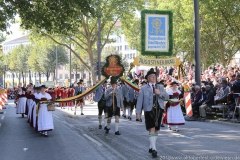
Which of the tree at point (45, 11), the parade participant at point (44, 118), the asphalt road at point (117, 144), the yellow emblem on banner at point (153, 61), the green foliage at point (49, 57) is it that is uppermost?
the green foliage at point (49, 57)

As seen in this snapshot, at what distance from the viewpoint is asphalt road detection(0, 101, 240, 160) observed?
10797 millimetres

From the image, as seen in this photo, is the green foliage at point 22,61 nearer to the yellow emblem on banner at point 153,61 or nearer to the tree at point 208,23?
the tree at point 208,23

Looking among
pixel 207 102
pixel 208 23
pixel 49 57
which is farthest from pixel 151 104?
→ pixel 49 57

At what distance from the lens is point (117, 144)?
12.7 m

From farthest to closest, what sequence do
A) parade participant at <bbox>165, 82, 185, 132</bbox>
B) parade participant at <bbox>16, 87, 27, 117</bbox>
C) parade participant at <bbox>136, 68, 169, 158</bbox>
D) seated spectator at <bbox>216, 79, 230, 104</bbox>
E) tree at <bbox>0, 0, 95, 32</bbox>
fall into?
parade participant at <bbox>16, 87, 27, 117</bbox>, tree at <bbox>0, 0, 95, 32</bbox>, seated spectator at <bbox>216, 79, 230, 104</bbox>, parade participant at <bbox>165, 82, 185, 132</bbox>, parade participant at <bbox>136, 68, 169, 158</bbox>

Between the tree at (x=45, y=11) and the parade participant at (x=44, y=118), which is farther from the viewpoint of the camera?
the tree at (x=45, y=11)

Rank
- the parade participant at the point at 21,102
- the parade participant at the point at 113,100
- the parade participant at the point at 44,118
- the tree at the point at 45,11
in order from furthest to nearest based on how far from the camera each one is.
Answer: the parade participant at the point at 21,102
the tree at the point at 45,11
the parade participant at the point at 113,100
the parade participant at the point at 44,118

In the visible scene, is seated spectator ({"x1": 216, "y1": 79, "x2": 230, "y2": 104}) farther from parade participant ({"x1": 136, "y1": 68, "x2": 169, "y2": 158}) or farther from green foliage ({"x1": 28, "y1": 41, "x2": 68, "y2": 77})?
green foliage ({"x1": 28, "y1": 41, "x2": 68, "y2": 77})

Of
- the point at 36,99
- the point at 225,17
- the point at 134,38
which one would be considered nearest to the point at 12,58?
the point at 134,38

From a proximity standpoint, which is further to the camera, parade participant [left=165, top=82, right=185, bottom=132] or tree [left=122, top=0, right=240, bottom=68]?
tree [left=122, top=0, right=240, bottom=68]

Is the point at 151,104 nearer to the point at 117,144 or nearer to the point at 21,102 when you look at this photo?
the point at 117,144

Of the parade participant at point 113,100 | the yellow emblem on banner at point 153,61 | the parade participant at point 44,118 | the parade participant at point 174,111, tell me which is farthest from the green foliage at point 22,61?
the parade participant at point 174,111

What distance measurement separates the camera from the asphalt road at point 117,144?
1080cm

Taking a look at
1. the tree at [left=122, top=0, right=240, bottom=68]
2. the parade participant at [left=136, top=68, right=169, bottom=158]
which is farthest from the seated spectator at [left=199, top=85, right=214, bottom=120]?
the tree at [left=122, top=0, right=240, bottom=68]
